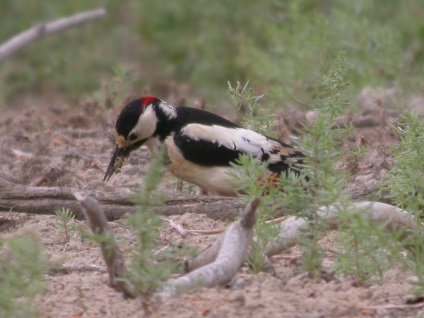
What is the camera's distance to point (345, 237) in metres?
3.74

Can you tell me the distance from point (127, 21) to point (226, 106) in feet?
10.7

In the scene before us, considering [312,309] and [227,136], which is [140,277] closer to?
[312,309]

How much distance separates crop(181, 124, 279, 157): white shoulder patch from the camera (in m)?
5.61

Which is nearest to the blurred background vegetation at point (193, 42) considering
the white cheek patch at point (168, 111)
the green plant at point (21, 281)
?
the white cheek patch at point (168, 111)

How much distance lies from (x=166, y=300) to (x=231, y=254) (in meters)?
0.35

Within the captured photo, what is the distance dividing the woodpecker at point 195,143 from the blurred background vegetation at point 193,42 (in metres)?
2.46

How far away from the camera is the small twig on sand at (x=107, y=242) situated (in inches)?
139

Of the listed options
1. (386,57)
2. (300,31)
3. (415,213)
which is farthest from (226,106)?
(415,213)

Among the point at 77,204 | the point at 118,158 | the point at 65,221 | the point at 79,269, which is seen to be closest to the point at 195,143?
the point at 118,158

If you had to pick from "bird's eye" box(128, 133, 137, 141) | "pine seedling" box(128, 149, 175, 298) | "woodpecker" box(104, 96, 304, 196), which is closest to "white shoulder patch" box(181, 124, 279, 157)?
"woodpecker" box(104, 96, 304, 196)

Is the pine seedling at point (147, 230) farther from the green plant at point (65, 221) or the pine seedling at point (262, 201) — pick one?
the green plant at point (65, 221)

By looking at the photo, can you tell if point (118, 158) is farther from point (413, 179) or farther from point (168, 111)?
point (413, 179)

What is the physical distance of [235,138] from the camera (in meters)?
5.69

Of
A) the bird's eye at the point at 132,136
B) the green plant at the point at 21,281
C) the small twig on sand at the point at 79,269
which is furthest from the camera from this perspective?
the bird's eye at the point at 132,136
